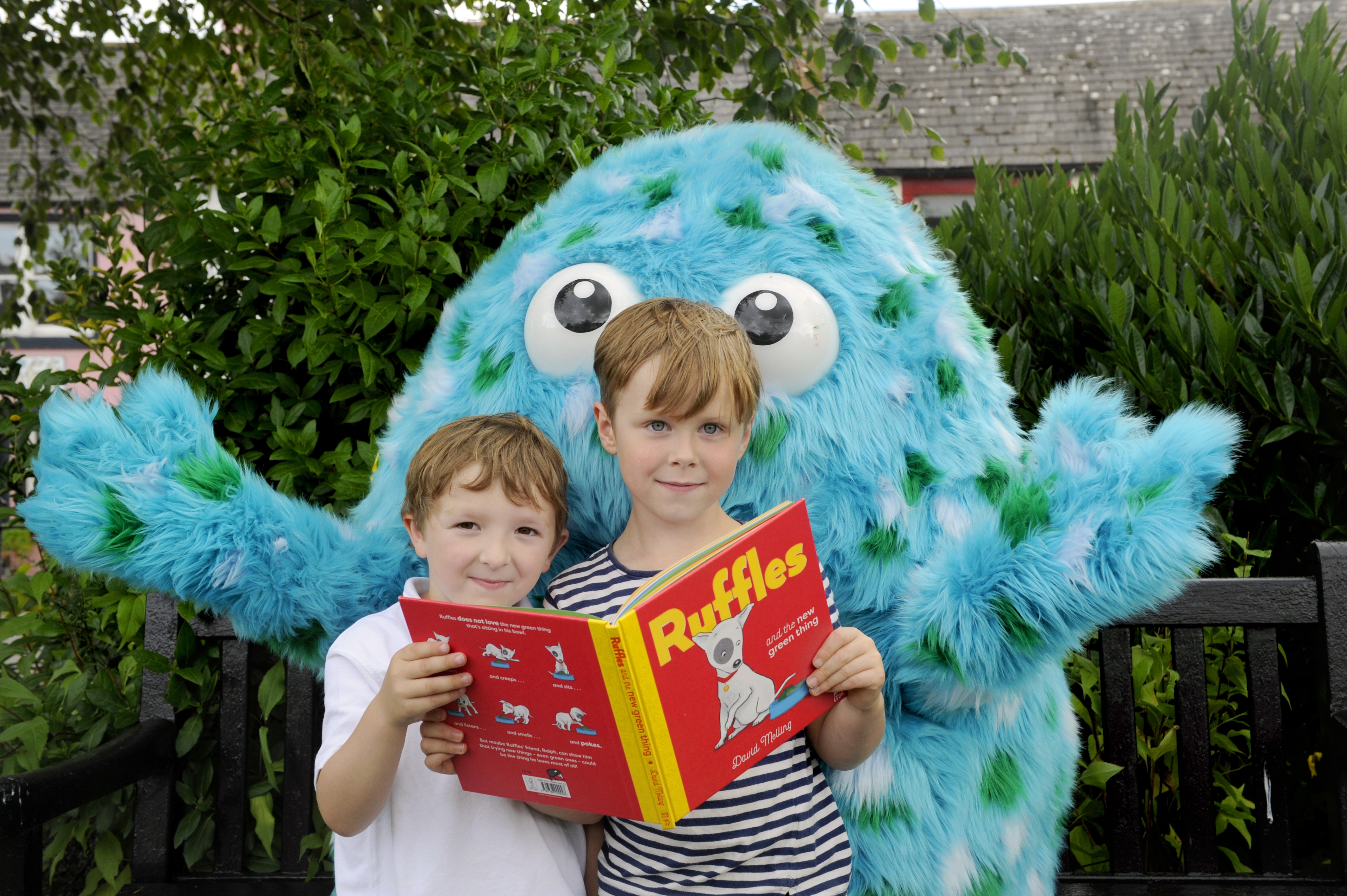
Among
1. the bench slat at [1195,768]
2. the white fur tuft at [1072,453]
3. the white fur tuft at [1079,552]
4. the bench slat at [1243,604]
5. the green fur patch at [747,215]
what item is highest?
the green fur patch at [747,215]

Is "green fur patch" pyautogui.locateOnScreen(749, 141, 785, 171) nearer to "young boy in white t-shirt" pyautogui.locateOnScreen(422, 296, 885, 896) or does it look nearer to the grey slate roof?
"young boy in white t-shirt" pyautogui.locateOnScreen(422, 296, 885, 896)

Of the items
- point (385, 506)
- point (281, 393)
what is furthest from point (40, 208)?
point (385, 506)

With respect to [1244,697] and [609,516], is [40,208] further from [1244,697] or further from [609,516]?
[1244,697]

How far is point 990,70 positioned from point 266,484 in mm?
11737

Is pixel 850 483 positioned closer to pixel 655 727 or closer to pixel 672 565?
pixel 672 565

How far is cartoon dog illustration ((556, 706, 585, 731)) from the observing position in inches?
45.6

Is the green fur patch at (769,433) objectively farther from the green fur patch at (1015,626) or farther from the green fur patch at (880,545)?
the green fur patch at (1015,626)

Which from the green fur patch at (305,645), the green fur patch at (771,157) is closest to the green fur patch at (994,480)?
the green fur patch at (771,157)

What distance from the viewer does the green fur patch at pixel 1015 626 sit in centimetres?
132

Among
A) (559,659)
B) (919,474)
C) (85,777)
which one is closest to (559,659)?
(559,659)

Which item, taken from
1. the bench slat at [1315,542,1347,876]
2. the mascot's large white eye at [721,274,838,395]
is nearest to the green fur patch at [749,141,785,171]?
Answer: the mascot's large white eye at [721,274,838,395]

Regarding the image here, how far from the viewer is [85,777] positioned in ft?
5.51

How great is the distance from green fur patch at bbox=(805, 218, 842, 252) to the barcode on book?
0.93 m

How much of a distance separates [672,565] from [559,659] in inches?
13.3
